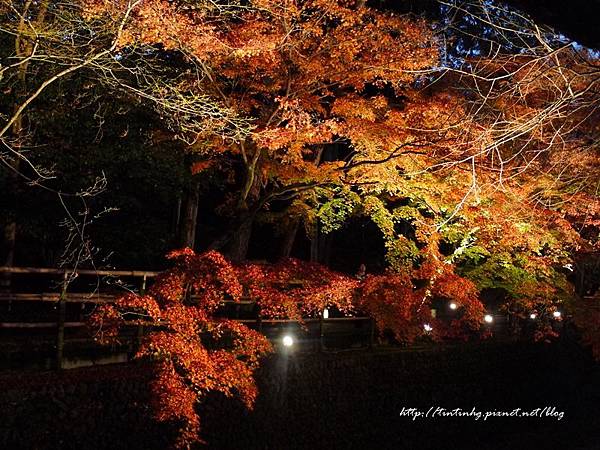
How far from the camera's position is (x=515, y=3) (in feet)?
7.07

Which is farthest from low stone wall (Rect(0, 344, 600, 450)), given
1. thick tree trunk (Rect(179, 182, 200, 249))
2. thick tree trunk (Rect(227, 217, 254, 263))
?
thick tree trunk (Rect(179, 182, 200, 249))

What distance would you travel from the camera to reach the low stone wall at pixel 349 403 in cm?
759

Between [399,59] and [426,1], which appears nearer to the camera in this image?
[399,59]

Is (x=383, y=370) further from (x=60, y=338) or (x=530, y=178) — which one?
(x=60, y=338)

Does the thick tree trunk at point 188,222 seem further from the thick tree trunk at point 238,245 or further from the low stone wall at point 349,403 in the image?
the low stone wall at point 349,403

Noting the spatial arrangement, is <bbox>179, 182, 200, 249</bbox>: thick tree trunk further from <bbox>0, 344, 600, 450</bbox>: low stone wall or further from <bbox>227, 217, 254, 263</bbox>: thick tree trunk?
<bbox>0, 344, 600, 450</bbox>: low stone wall

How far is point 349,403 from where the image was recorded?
1195 centimetres

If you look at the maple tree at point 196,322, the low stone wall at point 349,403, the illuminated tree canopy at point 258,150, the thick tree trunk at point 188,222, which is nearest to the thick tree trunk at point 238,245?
the illuminated tree canopy at point 258,150

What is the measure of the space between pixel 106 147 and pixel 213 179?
355 centimetres

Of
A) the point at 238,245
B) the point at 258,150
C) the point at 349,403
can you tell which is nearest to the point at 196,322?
the point at 258,150

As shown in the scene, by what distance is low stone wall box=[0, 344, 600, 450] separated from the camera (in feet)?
24.9

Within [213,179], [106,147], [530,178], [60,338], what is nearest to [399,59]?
[530,178]

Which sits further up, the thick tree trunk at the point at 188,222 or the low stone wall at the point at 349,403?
the thick tree trunk at the point at 188,222

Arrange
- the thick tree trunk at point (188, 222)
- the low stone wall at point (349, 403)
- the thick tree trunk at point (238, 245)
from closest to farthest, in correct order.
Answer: the low stone wall at point (349, 403), the thick tree trunk at point (238, 245), the thick tree trunk at point (188, 222)
